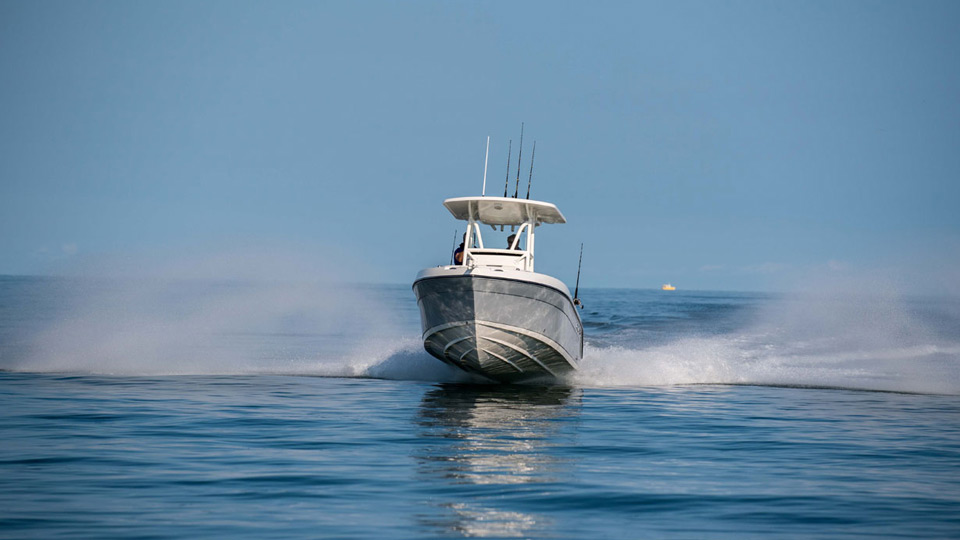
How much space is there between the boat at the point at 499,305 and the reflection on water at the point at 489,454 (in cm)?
76

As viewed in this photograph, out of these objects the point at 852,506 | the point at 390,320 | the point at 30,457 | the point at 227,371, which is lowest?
the point at 390,320

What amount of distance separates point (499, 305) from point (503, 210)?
8.36 feet

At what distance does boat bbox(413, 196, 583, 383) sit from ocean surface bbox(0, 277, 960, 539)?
2.61ft

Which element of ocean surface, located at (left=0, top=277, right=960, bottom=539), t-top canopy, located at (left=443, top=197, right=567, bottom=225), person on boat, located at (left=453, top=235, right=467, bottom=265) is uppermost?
t-top canopy, located at (left=443, top=197, right=567, bottom=225)

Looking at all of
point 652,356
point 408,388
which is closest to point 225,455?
point 408,388

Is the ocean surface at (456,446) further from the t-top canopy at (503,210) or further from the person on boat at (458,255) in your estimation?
the t-top canopy at (503,210)

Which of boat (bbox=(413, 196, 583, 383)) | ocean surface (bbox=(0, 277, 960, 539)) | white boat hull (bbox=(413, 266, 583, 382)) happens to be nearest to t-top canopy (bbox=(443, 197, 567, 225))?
boat (bbox=(413, 196, 583, 383))

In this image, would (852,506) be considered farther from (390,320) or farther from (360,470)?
(390,320)

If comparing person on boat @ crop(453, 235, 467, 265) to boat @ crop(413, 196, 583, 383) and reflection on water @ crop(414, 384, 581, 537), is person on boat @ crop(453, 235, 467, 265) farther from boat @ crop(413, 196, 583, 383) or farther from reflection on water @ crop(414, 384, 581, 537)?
reflection on water @ crop(414, 384, 581, 537)

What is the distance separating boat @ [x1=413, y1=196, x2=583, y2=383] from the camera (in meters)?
16.3

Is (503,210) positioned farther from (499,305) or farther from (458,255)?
(499,305)

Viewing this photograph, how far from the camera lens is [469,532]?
23.5 feet

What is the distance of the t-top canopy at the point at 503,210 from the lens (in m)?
→ 17.4

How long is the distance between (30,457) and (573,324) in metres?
11.3
